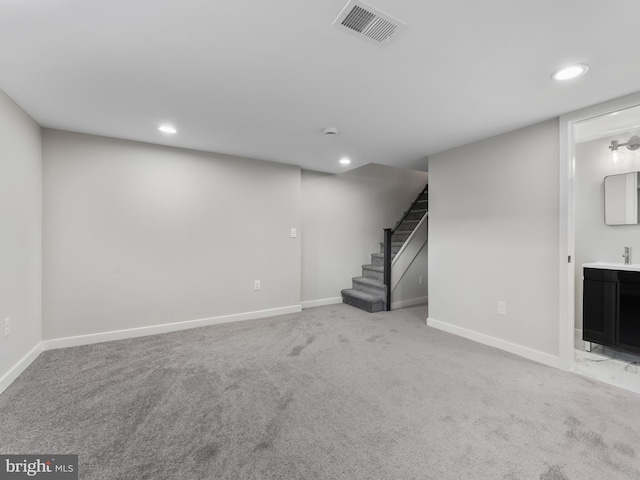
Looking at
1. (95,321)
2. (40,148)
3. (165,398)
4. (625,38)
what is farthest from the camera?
(95,321)

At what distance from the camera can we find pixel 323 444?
150 centimetres

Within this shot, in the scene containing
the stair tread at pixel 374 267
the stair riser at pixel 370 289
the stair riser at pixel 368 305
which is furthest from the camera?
the stair tread at pixel 374 267

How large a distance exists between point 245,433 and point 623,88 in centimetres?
332

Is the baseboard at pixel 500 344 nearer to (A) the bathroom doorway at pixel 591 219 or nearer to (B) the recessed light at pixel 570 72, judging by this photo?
(A) the bathroom doorway at pixel 591 219

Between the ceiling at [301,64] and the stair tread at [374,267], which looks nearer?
the ceiling at [301,64]

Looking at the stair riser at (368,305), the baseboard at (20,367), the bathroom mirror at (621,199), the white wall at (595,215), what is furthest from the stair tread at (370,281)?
the baseboard at (20,367)

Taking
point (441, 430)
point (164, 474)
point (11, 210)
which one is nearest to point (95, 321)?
point (11, 210)

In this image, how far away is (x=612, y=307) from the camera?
2.62m

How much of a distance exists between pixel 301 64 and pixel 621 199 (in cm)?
345

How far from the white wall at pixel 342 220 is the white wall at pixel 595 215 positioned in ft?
8.67

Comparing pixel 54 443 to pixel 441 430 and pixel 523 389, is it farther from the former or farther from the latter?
pixel 523 389

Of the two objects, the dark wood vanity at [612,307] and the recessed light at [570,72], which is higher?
the recessed light at [570,72]

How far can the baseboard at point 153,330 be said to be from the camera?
9.17ft

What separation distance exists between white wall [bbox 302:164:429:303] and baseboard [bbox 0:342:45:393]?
2.95 meters
